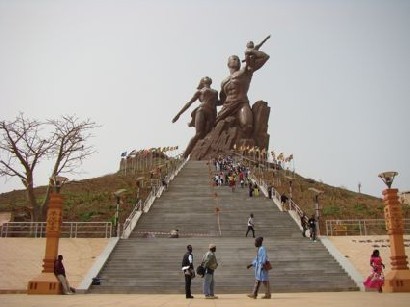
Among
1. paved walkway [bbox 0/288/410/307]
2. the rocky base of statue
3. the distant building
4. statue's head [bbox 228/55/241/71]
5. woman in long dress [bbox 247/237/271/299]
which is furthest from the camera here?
statue's head [bbox 228/55/241/71]

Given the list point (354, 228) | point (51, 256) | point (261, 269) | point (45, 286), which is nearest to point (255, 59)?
point (354, 228)

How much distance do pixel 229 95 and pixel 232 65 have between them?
3504 millimetres

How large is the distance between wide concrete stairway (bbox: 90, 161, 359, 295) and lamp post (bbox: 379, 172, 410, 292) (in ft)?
4.70

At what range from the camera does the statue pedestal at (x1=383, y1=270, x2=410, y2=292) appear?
12523mm

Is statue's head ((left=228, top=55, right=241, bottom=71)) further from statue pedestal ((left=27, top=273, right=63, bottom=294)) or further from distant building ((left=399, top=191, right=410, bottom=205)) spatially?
statue pedestal ((left=27, top=273, right=63, bottom=294))

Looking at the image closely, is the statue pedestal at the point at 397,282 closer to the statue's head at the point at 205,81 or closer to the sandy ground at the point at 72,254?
the sandy ground at the point at 72,254

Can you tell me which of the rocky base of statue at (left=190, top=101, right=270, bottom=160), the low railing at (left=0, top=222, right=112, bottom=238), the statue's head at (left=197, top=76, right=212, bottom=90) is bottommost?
the low railing at (left=0, top=222, right=112, bottom=238)

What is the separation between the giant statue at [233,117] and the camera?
167ft

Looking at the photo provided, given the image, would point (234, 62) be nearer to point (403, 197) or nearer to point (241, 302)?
point (403, 197)

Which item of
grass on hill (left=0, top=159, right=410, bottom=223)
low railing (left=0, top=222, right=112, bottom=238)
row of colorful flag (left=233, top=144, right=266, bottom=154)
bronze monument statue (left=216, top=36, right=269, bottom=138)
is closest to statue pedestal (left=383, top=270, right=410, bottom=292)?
low railing (left=0, top=222, right=112, bottom=238)

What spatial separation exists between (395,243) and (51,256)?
10.0 m

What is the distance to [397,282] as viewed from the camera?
12.6 metres

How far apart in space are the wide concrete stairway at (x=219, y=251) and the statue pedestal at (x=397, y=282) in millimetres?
1289

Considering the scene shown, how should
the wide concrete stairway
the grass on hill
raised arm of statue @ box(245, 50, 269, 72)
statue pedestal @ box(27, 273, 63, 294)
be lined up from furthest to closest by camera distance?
raised arm of statue @ box(245, 50, 269, 72) < the grass on hill < the wide concrete stairway < statue pedestal @ box(27, 273, 63, 294)
